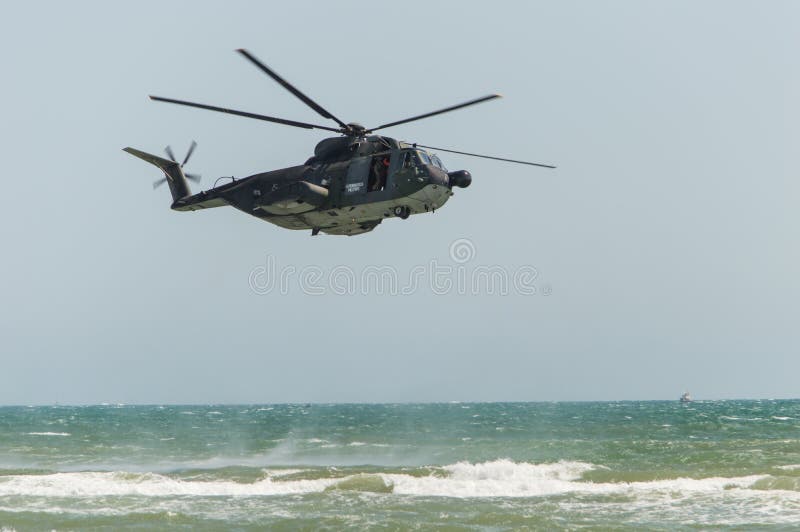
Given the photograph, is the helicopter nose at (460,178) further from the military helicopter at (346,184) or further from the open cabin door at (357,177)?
the open cabin door at (357,177)

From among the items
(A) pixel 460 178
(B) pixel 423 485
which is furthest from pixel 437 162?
(B) pixel 423 485

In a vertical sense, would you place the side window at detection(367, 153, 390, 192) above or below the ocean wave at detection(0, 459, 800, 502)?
above

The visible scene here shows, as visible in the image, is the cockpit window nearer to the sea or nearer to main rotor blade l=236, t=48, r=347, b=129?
main rotor blade l=236, t=48, r=347, b=129

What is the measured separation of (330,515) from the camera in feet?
58.9

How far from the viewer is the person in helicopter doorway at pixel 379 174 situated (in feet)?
56.7

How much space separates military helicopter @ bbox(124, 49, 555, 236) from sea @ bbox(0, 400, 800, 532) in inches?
276

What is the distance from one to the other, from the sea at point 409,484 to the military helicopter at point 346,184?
23.0 ft

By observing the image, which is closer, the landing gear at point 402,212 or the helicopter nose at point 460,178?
the helicopter nose at point 460,178

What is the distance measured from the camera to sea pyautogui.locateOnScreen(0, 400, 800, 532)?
56.7ft

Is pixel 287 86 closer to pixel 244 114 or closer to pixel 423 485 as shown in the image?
pixel 244 114

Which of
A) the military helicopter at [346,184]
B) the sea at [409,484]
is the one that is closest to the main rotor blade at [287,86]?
the military helicopter at [346,184]

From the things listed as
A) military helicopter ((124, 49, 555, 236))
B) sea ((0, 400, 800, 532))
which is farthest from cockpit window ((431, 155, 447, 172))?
sea ((0, 400, 800, 532))

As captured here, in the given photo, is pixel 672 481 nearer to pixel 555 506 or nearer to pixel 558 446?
pixel 555 506

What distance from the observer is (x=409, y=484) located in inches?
928
